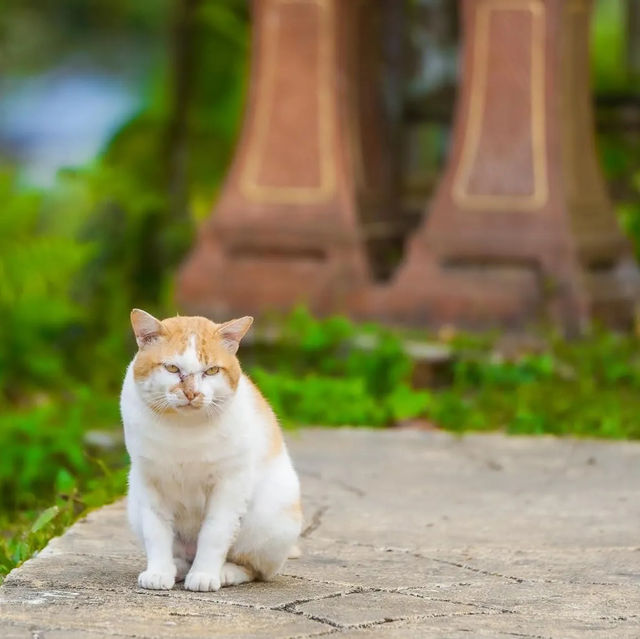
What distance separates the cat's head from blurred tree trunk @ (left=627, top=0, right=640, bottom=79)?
29.1 feet

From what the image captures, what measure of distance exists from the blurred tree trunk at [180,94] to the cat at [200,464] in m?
8.50

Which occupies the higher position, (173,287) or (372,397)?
(173,287)

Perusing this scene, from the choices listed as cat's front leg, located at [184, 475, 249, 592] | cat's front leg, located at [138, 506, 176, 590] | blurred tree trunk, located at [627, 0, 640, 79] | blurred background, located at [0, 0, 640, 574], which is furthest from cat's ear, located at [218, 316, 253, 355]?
blurred tree trunk, located at [627, 0, 640, 79]

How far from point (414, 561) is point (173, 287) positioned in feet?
18.5

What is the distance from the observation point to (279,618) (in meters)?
3.67

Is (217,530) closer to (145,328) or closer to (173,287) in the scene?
(145,328)

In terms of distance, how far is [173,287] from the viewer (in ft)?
32.8

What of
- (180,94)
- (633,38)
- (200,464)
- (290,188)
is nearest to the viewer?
(200,464)

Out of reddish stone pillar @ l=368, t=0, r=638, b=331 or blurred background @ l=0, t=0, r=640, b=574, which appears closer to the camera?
blurred background @ l=0, t=0, r=640, b=574

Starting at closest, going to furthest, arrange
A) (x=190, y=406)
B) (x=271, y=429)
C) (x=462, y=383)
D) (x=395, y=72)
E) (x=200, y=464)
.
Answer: (x=190, y=406)
(x=200, y=464)
(x=271, y=429)
(x=462, y=383)
(x=395, y=72)

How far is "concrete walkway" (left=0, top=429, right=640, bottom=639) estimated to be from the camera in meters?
3.64

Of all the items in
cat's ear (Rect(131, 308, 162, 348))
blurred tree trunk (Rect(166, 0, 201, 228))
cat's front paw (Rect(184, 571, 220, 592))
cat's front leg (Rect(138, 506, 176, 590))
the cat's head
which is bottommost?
cat's front paw (Rect(184, 571, 220, 592))

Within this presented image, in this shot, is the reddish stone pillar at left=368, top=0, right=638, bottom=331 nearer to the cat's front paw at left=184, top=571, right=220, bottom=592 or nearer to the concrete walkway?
the concrete walkway

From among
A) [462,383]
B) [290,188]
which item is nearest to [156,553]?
[462,383]
